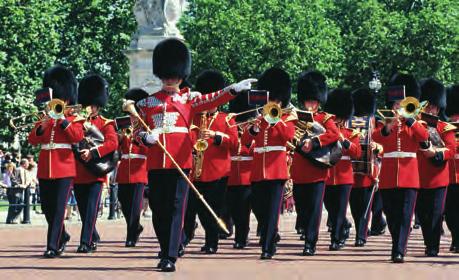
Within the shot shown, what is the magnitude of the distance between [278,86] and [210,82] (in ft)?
5.29

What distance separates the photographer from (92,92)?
1336 centimetres

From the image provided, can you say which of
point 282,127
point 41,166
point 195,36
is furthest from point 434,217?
point 195,36

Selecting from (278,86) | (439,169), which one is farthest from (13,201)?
(439,169)

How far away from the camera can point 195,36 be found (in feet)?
135

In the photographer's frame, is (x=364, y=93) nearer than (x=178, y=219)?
No

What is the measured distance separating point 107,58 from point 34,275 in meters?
31.4

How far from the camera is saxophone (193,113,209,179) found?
39.0 ft

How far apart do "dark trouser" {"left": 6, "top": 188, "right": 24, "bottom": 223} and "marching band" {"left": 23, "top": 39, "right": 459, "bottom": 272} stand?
22.7 feet

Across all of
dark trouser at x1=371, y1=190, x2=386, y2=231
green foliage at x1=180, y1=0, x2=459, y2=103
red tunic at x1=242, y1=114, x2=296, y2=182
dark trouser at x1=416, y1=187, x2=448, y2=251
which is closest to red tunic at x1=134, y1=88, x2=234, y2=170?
red tunic at x1=242, y1=114, x2=296, y2=182

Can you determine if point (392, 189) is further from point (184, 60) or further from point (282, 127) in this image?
point (184, 60)

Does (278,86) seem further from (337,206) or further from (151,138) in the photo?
(151,138)

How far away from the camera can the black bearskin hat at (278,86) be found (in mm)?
12508

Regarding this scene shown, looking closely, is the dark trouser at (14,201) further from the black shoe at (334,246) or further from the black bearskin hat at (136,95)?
the black shoe at (334,246)

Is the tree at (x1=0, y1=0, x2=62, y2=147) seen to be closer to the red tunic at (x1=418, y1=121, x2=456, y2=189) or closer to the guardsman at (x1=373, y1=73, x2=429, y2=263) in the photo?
the red tunic at (x1=418, y1=121, x2=456, y2=189)
